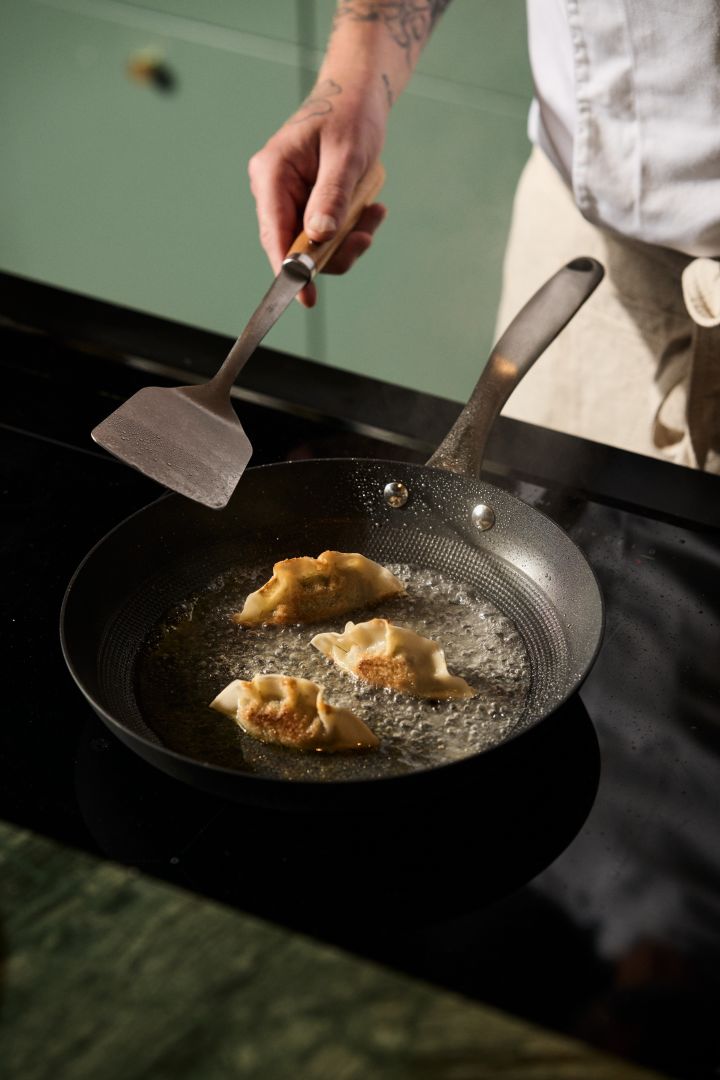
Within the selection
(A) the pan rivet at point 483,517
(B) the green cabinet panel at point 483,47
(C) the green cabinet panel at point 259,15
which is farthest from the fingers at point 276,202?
(C) the green cabinet panel at point 259,15

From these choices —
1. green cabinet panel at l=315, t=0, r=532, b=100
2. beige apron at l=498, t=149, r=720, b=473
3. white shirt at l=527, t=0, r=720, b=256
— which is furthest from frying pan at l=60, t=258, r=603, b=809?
green cabinet panel at l=315, t=0, r=532, b=100

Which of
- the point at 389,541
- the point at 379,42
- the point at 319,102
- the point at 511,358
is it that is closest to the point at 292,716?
the point at 389,541

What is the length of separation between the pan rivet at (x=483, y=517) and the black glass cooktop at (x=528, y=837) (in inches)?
3.4

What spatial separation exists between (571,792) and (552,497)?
31 centimetres

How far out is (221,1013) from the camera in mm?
473

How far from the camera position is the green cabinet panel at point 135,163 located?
2.20 meters

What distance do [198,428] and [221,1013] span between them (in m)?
0.48

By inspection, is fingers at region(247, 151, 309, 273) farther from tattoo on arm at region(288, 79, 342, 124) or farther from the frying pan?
the frying pan

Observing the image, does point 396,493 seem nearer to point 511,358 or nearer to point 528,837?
point 511,358

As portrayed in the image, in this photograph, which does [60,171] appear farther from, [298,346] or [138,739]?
[138,739]

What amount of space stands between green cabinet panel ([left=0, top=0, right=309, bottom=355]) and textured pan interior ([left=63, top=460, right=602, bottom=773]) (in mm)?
1446

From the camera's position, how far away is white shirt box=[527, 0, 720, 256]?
3.35 feet

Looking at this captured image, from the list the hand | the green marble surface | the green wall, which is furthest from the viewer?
the green wall

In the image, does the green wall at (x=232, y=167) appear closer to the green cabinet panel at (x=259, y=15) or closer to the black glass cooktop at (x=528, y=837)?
the green cabinet panel at (x=259, y=15)
